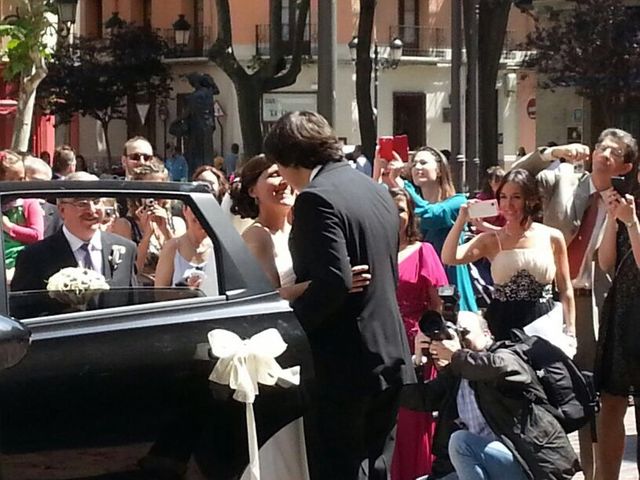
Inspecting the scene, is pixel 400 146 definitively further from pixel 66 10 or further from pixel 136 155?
pixel 66 10

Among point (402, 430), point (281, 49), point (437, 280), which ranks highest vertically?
point (281, 49)

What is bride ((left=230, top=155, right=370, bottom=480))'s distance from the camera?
5.03 metres

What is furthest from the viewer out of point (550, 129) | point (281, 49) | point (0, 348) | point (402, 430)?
point (550, 129)

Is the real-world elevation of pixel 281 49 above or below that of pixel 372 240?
above

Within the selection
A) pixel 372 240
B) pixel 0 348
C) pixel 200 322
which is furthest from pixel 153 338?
pixel 0 348

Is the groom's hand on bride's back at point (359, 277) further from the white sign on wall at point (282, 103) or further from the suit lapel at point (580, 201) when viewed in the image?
the white sign on wall at point (282, 103)

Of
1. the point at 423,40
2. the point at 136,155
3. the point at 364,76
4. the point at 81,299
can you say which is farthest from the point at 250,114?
the point at 423,40

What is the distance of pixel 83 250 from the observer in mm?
5902

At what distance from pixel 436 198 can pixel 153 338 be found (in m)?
4.24

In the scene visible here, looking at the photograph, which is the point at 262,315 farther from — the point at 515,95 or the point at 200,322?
the point at 515,95

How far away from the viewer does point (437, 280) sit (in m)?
6.84

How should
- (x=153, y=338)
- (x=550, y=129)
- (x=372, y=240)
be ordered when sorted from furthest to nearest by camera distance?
(x=550, y=129)
(x=372, y=240)
(x=153, y=338)

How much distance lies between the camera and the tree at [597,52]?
36.8 m

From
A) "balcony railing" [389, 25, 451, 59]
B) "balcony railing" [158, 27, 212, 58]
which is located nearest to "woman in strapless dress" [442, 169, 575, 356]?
"balcony railing" [158, 27, 212, 58]
